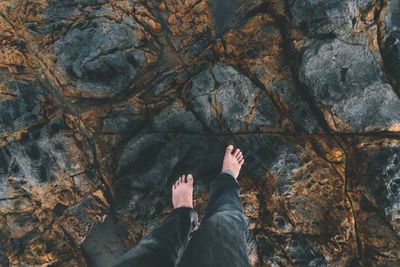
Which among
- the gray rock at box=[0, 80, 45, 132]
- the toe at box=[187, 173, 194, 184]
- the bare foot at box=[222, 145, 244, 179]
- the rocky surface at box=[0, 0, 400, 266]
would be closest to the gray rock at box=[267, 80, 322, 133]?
the rocky surface at box=[0, 0, 400, 266]

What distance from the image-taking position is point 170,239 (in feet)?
10.8

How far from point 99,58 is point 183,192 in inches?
87.5

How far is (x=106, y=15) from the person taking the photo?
492 cm

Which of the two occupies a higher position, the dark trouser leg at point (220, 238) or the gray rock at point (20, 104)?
the gray rock at point (20, 104)

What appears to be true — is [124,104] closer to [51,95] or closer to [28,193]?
[51,95]

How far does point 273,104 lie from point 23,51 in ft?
11.9

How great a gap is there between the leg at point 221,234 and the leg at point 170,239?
0.28 metres

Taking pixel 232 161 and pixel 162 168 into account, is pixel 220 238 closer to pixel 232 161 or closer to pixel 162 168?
pixel 232 161

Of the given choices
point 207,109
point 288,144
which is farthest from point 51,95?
point 288,144

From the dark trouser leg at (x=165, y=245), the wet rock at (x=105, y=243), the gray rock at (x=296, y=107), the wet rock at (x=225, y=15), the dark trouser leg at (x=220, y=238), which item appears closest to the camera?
the dark trouser leg at (x=220, y=238)

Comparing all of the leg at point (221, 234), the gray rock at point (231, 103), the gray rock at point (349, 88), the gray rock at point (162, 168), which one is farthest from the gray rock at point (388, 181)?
the gray rock at point (162, 168)

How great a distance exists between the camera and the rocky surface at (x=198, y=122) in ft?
13.6

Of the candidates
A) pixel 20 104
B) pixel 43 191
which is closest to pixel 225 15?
pixel 20 104

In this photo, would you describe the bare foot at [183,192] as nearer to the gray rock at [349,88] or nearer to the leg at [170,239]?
the leg at [170,239]
